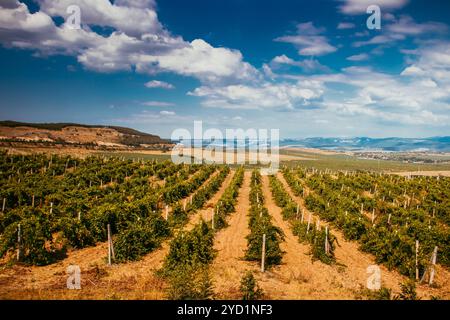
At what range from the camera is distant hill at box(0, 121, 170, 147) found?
128 m

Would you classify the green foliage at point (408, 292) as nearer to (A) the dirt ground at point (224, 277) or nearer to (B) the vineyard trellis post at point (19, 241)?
(A) the dirt ground at point (224, 277)

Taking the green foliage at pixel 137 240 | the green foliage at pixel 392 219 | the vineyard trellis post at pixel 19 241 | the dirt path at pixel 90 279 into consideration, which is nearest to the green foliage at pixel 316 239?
the green foliage at pixel 392 219

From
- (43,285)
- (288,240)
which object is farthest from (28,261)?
(288,240)

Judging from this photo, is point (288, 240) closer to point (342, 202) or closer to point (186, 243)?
point (186, 243)

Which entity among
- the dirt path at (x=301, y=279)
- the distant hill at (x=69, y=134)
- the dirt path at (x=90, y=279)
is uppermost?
the distant hill at (x=69, y=134)

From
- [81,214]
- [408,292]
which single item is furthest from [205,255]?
[81,214]

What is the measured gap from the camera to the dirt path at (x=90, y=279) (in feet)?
35.9

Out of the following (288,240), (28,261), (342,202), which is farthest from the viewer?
(342,202)

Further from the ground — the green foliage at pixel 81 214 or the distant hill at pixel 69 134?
the distant hill at pixel 69 134

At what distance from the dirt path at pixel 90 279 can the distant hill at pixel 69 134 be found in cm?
11971

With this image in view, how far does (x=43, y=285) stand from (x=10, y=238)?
14.5 ft

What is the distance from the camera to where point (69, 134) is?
14438cm

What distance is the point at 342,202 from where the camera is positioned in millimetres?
31172
